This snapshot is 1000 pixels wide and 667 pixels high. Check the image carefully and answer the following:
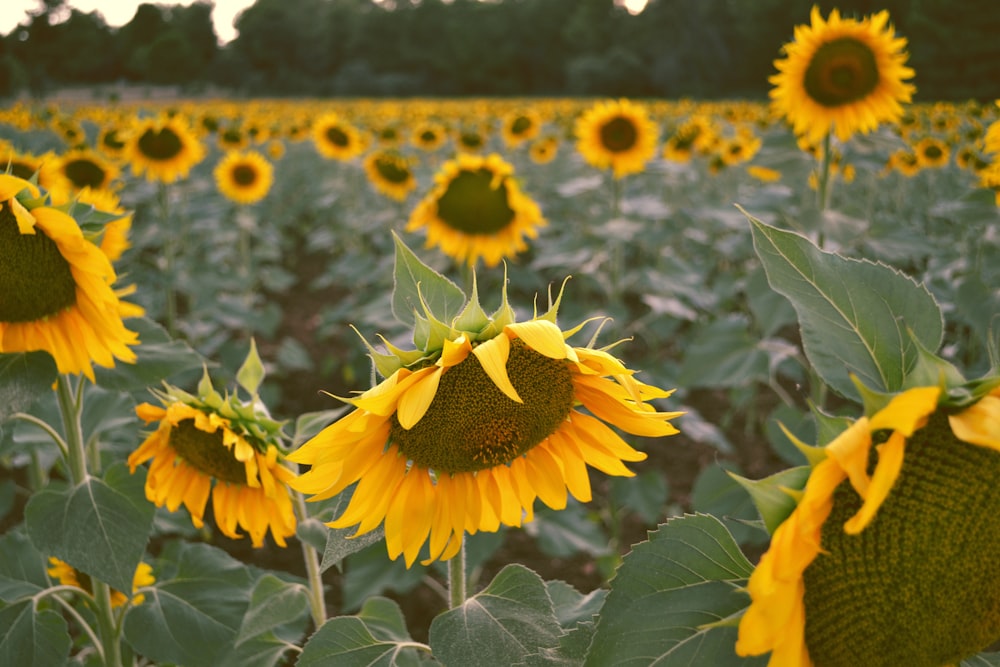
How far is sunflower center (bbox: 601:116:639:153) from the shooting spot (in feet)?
14.9

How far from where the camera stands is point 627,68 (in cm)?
3791

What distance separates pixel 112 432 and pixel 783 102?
2642mm

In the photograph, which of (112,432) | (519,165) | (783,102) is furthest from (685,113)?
(112,432)

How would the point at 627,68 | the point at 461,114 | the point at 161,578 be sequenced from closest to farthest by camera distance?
the point at 161,578
the point at 461,114
the point at 627,68

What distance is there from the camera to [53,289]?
1.34 metres

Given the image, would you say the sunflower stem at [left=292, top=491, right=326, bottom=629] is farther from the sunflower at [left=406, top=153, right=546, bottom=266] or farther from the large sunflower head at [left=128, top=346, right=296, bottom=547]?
the sunflower at [left=406, top=153, right=546, bottom=266]

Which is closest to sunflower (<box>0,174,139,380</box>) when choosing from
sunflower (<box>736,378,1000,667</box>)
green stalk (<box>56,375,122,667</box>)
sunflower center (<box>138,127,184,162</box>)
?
green stalk (<box>56,375,122,667</box>)

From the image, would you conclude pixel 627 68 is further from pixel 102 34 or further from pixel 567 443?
pixel 567 443

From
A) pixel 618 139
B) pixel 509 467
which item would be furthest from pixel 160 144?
pixel 509 467

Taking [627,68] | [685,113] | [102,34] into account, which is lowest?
[627,68]

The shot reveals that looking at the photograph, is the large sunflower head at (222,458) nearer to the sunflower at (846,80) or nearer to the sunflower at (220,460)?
the sunflower at (220,460)

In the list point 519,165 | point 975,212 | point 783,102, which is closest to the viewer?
point 975,212

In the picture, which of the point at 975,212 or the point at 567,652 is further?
the point at 975,212

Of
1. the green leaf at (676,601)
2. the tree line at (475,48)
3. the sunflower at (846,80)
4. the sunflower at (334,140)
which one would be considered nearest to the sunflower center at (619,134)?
the sunflower at (846,80)
